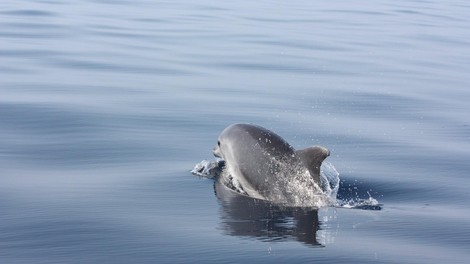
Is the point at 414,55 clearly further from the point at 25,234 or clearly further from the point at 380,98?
the point at 25,234

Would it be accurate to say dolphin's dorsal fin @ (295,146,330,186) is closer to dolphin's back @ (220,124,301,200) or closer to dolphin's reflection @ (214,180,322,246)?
dolphin's back @ (220,124,301,200)

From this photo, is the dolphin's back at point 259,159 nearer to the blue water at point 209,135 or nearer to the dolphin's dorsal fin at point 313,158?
the dolphin's dorsal fin at point 313,158

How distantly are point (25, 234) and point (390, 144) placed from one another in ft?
20.2

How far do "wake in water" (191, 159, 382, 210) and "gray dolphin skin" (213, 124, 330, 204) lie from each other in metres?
0.07

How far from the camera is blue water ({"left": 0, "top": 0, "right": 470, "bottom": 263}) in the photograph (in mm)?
8641

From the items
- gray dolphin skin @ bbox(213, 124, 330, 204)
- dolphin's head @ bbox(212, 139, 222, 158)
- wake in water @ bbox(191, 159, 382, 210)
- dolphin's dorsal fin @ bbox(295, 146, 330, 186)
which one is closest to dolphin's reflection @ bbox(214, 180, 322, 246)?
gray dolphin skin @ bbox(213, 124, 330, 204)

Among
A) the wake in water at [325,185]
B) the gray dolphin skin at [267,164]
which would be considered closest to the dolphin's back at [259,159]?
the gray dolphin skin at [267,164]

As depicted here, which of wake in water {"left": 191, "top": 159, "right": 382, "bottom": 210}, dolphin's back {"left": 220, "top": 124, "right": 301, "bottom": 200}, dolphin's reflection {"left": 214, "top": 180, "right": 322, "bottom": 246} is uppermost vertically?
dolphin's back {"left": 220, "top": 124, "right": 301, "bottom": 200}

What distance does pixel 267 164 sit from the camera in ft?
34.2

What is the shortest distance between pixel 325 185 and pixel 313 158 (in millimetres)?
719

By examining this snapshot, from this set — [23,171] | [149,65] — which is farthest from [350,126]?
[149,65]

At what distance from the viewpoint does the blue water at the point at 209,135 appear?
8641mm

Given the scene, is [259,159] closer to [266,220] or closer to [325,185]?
[325,185]

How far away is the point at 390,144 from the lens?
13.3 m
